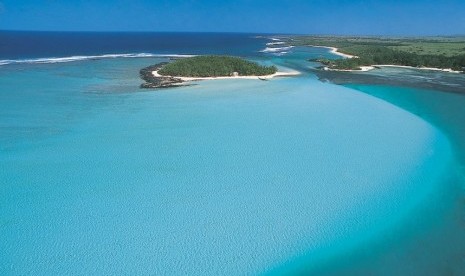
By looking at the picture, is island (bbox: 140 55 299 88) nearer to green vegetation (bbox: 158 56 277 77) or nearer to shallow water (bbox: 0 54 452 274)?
green vegetation (bbox: 158 56 277 77)

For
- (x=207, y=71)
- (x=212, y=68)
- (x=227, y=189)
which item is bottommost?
(x=227, y=189)

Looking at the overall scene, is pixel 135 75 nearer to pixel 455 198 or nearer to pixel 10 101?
pixel 10 101

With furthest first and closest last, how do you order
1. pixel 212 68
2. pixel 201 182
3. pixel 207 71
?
pixel 212 68 → pixel 207 71 → pixel 201 182

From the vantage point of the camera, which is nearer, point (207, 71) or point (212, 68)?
point (207, 71)

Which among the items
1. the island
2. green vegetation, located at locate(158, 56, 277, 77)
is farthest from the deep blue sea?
green vegetation, located at locate(158, 56, 277, 77)

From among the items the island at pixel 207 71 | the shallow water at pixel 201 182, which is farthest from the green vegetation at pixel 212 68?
the shallow water at pixel 201 182

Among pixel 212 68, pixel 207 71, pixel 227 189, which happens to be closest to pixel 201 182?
pixel 227 189

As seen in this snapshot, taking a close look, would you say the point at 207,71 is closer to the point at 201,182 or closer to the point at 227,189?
the point at 201,182
